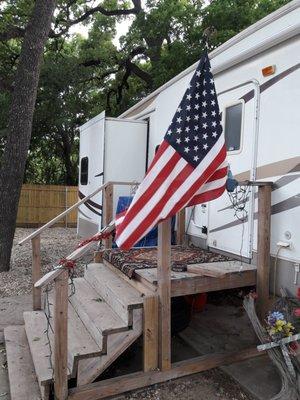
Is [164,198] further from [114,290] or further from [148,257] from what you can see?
[148,257]

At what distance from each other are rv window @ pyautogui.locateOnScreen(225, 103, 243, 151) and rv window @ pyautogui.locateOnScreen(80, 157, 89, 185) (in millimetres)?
3817

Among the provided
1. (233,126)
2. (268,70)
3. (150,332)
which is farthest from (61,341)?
(268,70)

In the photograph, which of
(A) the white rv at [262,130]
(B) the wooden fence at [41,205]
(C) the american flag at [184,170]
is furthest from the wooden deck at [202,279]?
(B) the wooden fence at [41,205]

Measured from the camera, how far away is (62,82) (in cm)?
1252

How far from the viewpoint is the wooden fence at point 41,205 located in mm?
14594

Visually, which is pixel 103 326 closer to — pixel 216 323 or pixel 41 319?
pixel 41 319

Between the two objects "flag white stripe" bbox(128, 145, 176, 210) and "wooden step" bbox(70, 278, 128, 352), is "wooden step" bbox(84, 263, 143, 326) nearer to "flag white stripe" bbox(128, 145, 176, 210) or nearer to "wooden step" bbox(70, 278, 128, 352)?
"wooden step" bbox(70, 278, 128, 352)

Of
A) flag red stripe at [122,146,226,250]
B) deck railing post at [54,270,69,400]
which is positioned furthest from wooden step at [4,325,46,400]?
flag red stripe at [122,146,226,250]

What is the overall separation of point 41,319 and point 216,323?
2047 mm

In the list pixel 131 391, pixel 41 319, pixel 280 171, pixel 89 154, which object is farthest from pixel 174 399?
pixel 89 154

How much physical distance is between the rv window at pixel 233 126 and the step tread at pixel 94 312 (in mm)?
2085

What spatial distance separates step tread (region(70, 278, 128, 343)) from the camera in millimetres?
3252

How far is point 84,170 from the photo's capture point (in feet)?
25.5

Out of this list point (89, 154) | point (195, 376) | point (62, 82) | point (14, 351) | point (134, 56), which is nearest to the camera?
point (195, 376)
